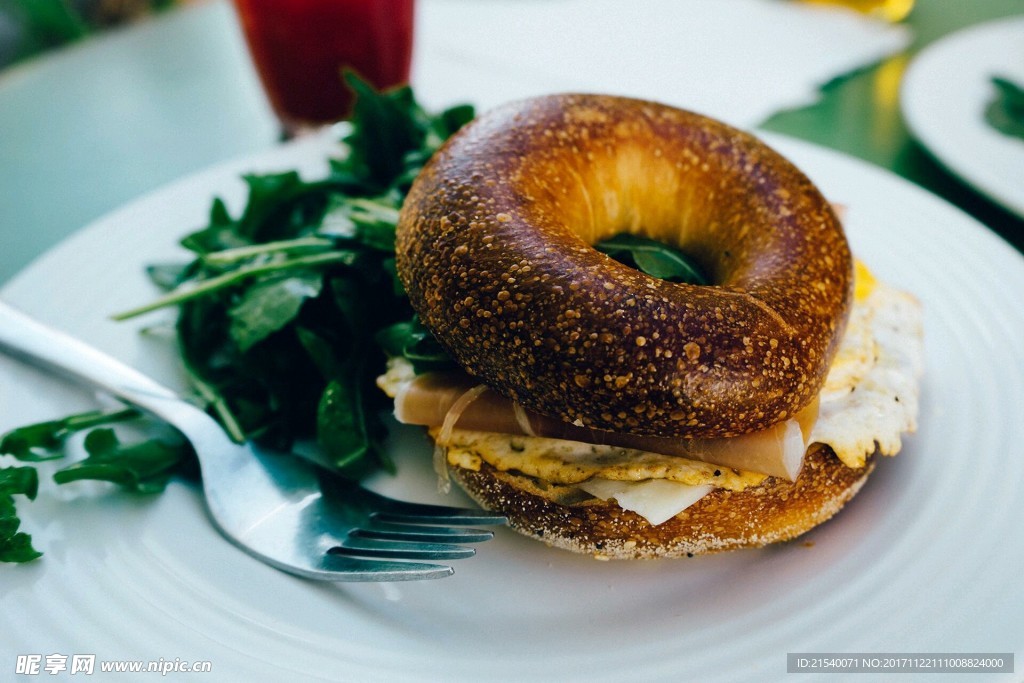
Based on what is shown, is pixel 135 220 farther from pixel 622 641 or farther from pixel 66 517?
pixel 622 641

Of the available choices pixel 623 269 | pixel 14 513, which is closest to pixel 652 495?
pixel 623 269

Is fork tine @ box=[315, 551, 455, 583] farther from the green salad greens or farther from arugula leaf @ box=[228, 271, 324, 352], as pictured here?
arugula leaf @ box=[228, 271, 324, 352]

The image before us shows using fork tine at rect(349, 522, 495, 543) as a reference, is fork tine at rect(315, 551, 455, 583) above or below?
above

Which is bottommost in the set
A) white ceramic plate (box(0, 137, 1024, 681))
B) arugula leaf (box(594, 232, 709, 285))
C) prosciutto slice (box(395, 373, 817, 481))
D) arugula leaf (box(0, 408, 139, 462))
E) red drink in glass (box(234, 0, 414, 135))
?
white ceramic plate (box(0, 137, 1024, 681))

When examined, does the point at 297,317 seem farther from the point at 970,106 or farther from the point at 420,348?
the point at 970,106

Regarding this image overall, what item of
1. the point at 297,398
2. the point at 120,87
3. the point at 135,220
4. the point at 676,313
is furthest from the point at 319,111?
the point at 676,313

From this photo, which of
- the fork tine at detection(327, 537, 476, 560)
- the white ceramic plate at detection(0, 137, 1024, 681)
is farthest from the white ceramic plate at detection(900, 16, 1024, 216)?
the fork tine at detection(327, 537, 476, 560)
